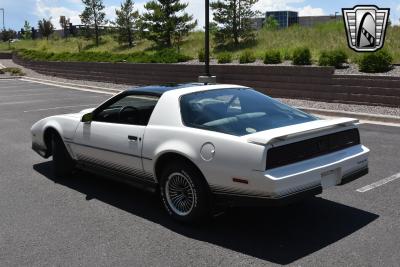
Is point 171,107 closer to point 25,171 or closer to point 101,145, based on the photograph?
point 101,145

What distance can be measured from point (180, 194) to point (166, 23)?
30.9m

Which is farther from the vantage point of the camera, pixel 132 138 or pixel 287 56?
pixel 287 56

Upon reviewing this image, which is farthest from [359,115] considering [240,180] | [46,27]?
[46,27]

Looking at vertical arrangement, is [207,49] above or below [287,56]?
above

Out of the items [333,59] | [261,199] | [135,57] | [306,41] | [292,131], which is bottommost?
[261,199]

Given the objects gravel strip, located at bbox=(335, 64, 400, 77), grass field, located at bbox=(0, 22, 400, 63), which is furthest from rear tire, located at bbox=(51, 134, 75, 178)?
grass field, located at bbox=(0, 22, 400, 63)

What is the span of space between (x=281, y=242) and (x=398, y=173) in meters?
3.17

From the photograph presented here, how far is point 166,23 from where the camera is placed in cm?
3441

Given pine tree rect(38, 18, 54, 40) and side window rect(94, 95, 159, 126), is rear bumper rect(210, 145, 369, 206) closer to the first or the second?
side window rect(94, 95, 159, 126)

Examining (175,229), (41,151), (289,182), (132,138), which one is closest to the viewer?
(289,182)

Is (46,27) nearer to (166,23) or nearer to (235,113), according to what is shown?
(166,23)

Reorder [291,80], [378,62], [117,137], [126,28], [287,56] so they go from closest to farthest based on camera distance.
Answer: [117,137], [378,62], [291,80], [287,56], [126,28]

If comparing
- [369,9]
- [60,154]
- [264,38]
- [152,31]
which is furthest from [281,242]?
[152,31]

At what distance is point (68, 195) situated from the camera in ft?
19.9
